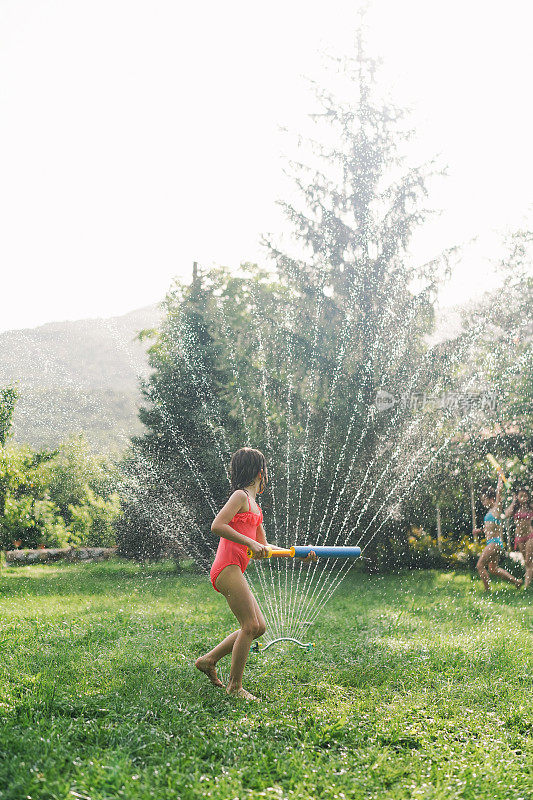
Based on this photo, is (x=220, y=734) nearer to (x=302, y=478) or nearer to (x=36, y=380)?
(x=302, y=478)

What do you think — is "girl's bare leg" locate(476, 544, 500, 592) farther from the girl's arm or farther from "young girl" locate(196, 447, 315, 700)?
the girl's arm

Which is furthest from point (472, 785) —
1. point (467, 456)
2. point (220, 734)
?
point (467, 456)

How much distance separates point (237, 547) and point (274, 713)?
97cm

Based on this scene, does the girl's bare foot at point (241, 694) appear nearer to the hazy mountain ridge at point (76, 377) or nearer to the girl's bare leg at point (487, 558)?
the girl's bare leg at point (487, 558)

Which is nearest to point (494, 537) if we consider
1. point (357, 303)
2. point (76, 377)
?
point (357, 303)

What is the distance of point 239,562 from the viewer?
404 cm

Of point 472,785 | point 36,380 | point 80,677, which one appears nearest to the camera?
point 472,785

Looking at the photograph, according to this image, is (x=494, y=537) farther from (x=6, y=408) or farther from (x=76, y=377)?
(x=76, y=377)

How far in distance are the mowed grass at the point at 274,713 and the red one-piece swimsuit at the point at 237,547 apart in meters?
0.80

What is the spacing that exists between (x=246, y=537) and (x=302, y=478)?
9.60 meters

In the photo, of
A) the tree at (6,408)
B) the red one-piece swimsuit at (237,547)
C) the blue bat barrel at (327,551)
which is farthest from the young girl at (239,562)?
the tree at (6,408)

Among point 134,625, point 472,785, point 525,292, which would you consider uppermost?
point 525,292

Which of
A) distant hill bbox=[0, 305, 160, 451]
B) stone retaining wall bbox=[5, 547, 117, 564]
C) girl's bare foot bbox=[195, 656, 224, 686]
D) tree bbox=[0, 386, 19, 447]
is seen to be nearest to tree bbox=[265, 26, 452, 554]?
tree bbox=[0, 386, 19, 447]

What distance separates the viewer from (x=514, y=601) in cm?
884
